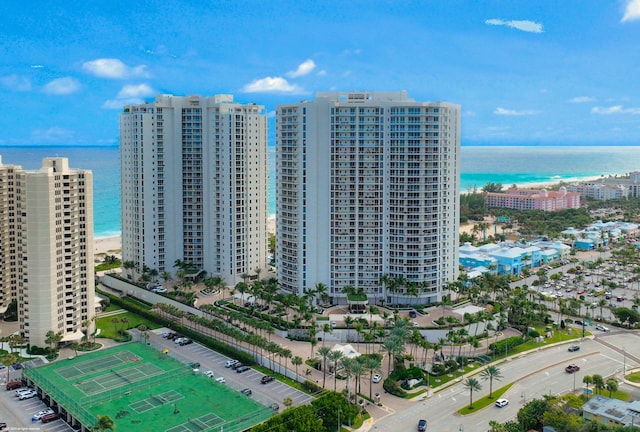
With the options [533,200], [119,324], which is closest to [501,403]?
[119,324]

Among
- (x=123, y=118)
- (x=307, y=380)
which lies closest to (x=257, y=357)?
(x=307, y=380)

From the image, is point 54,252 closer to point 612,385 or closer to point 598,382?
point 598,382

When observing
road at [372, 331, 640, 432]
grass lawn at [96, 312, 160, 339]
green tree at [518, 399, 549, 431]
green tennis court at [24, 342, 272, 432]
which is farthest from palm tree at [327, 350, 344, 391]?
grass lawn at [96, 312, 160, 339]

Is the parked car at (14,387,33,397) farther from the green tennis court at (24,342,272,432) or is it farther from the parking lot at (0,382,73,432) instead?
the green tennis court at (24,342,272,432)

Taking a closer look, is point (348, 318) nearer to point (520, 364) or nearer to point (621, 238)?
point (520, 364)

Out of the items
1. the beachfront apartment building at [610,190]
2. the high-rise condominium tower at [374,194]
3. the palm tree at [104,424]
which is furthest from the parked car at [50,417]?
the beachfront apartment building at [610,190]
